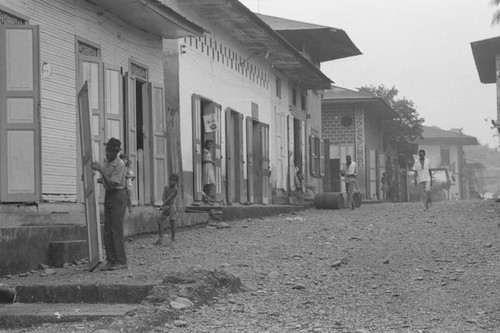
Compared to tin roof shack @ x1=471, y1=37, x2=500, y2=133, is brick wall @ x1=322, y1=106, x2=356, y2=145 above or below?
below

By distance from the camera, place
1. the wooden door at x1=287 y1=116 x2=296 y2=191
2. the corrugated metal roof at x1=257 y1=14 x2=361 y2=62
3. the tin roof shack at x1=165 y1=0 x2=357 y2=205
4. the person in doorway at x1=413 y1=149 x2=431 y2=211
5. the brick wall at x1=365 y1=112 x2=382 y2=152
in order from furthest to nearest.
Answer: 1. the brick wall at x1=365 y1=112 x2=382 y2=152
2. the corrugated metal roof at x1=257 y1=14 x2=361 y2=62
3. the wooden door at x1=287 y1=116 x2=296 y2=191
4. the person in doorway at x1=413 y1=149 x2=431 y2=211
5. the tin roof shack at x1=165 y1=0 x2=357 y2=205

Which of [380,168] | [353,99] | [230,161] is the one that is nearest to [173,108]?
[230,161]

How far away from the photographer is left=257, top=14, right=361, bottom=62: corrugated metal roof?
2694 cm

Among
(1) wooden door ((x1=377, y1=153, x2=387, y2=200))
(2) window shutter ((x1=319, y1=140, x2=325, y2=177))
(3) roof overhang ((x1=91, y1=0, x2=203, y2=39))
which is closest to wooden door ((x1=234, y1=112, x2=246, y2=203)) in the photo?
(3) roof overhang ((x1=91, y1=0, x2=203, y2=39))

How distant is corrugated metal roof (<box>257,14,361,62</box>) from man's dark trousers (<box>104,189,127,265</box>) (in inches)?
705

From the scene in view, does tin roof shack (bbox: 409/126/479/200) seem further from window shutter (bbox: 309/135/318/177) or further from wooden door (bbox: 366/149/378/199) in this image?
window shutter (bbox: 309/135/318/177)

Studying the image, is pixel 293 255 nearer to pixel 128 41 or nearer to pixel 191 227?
pixel 191 227

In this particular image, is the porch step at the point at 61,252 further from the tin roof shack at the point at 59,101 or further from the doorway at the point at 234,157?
the doorway at the point at 234,157

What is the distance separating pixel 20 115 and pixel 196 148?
21.2ft

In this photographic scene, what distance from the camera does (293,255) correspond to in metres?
10.9

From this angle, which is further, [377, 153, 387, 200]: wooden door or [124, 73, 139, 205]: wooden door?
[377, 153, 387, 200]: wooden door

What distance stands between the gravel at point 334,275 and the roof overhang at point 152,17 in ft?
11.1

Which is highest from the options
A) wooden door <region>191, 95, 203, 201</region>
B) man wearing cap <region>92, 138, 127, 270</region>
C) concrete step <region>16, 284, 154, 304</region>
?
wooden door <region>191, 95, 203, 201</region>

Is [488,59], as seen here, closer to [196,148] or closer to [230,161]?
[230,161]
